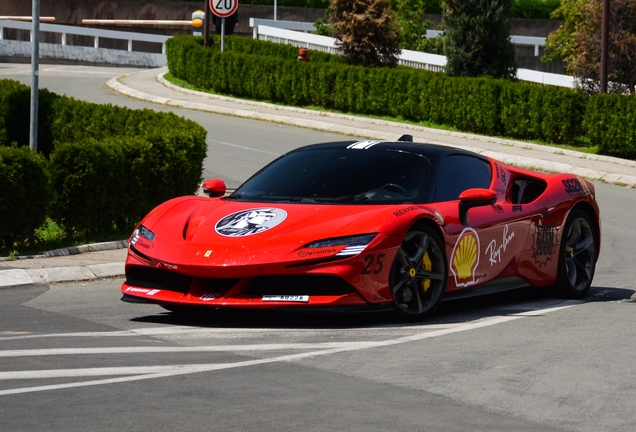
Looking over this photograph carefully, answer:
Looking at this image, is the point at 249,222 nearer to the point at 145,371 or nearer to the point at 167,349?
the point at 167,349

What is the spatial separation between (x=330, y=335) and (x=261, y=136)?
19.1 m

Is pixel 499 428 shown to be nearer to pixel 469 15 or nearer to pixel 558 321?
pixel 558 321

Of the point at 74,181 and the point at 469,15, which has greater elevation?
the point at 469,15

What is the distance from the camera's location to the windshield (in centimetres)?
955

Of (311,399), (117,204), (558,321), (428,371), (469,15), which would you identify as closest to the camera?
(311,399)

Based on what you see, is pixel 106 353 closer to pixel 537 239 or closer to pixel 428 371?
pixel 428 371

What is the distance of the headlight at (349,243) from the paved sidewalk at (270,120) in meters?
3.76

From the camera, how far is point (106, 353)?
7.47 metres

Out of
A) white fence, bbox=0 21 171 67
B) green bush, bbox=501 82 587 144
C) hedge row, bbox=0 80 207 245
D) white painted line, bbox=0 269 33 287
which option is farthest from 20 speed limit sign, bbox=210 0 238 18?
white painted line, bbox=0 269 33 287

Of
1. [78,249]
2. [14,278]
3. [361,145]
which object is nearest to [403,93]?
[78,249]

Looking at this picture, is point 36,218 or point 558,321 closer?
point 558,321

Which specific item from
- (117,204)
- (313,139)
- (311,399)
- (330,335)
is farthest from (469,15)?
(311,399)

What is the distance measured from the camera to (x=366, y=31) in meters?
35.7

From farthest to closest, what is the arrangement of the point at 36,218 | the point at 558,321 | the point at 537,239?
the point at 36,218, the point at 537,239, the point at 558,321
